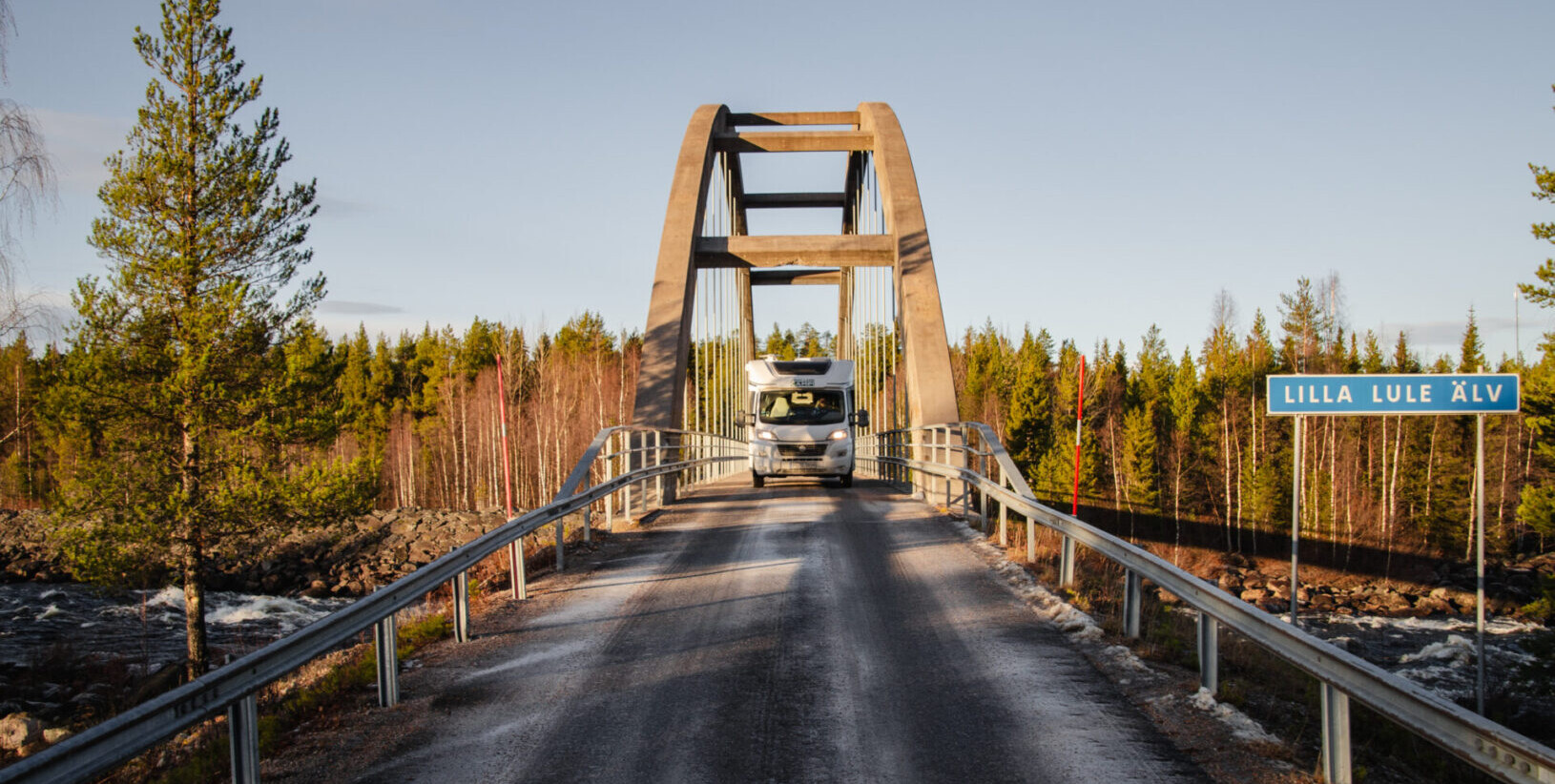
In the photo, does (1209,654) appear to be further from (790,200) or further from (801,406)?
(790,200)

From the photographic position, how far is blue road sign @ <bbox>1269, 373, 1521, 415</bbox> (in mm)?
6879

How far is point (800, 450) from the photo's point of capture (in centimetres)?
2022

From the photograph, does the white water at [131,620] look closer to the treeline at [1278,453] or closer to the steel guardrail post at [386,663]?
the steel guardrail post at [386,663]

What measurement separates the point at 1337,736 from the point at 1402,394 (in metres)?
4.06

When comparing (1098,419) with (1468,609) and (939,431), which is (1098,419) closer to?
(1468,609)

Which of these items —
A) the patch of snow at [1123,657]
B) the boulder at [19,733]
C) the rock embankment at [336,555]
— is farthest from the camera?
the rock embankment at [336,555]

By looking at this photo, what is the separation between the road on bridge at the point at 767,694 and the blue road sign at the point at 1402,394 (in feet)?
8.55

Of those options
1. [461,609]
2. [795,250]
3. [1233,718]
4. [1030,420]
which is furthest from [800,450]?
[1030,420]

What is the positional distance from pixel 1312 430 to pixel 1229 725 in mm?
61821

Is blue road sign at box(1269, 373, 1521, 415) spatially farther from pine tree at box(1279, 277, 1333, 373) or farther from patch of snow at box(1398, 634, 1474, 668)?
pine tree at box(1279, 277, 1333, 373)

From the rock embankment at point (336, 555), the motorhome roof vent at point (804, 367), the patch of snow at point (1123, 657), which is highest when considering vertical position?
the motorhome roof vent at point (804, 367)

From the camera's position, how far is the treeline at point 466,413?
57219mm

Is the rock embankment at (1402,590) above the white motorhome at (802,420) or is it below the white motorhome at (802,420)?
below

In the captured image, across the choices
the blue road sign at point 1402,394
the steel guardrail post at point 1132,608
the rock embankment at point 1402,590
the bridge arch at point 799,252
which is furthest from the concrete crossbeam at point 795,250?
the rock embankment at point 1402,590
